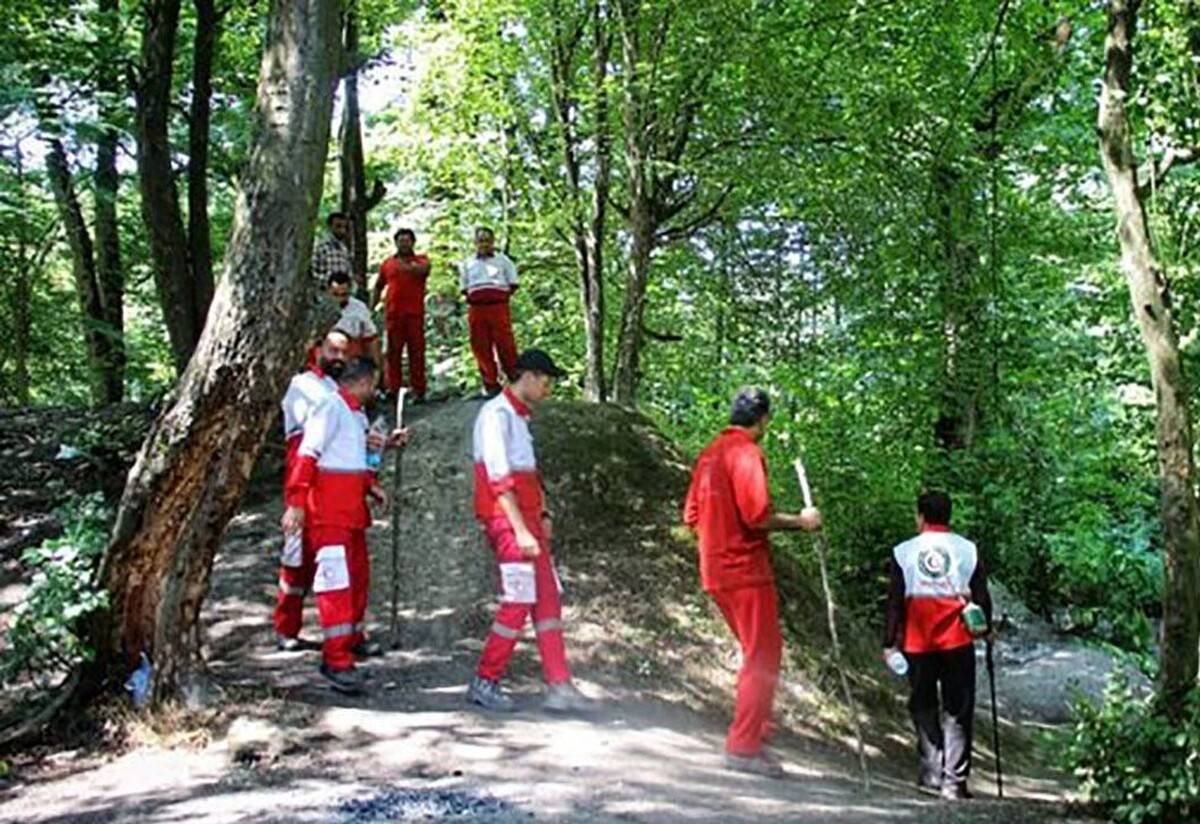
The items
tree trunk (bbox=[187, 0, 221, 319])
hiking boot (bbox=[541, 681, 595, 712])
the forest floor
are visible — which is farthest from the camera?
tree trunk (bbox=[187, 0, 221, 319])

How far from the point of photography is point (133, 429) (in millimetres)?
11641

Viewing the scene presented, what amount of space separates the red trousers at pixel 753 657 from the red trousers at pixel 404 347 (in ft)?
21.7

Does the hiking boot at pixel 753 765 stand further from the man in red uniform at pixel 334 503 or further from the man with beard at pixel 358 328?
the man with beard at pixel 358 328

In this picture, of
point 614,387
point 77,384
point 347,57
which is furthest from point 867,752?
point 77,384

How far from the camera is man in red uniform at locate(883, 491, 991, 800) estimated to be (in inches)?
276

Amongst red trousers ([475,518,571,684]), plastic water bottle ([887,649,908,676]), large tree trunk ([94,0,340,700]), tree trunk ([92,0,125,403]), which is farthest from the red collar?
tree trunk ([92,0,125,403])

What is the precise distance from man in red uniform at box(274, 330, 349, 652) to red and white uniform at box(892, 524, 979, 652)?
387 centimetres

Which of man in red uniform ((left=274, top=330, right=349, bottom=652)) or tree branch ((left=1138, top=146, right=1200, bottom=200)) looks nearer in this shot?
tree branch ((left=1138, top=146, right=1200, bottom=200))

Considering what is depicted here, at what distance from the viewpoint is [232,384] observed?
20.1ft

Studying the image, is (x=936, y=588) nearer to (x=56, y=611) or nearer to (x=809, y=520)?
(x=809, y=520)

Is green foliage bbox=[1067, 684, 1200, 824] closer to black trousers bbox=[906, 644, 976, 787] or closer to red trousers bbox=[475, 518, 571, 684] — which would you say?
black trousers bbox=[906, 644, 976, 787]

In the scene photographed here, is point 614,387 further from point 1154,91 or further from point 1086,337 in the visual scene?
point 1154,91

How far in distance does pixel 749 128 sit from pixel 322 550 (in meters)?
9.47

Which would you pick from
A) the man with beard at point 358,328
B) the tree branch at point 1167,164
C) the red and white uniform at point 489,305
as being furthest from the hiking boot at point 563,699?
the red and white uniform at point 489,305
